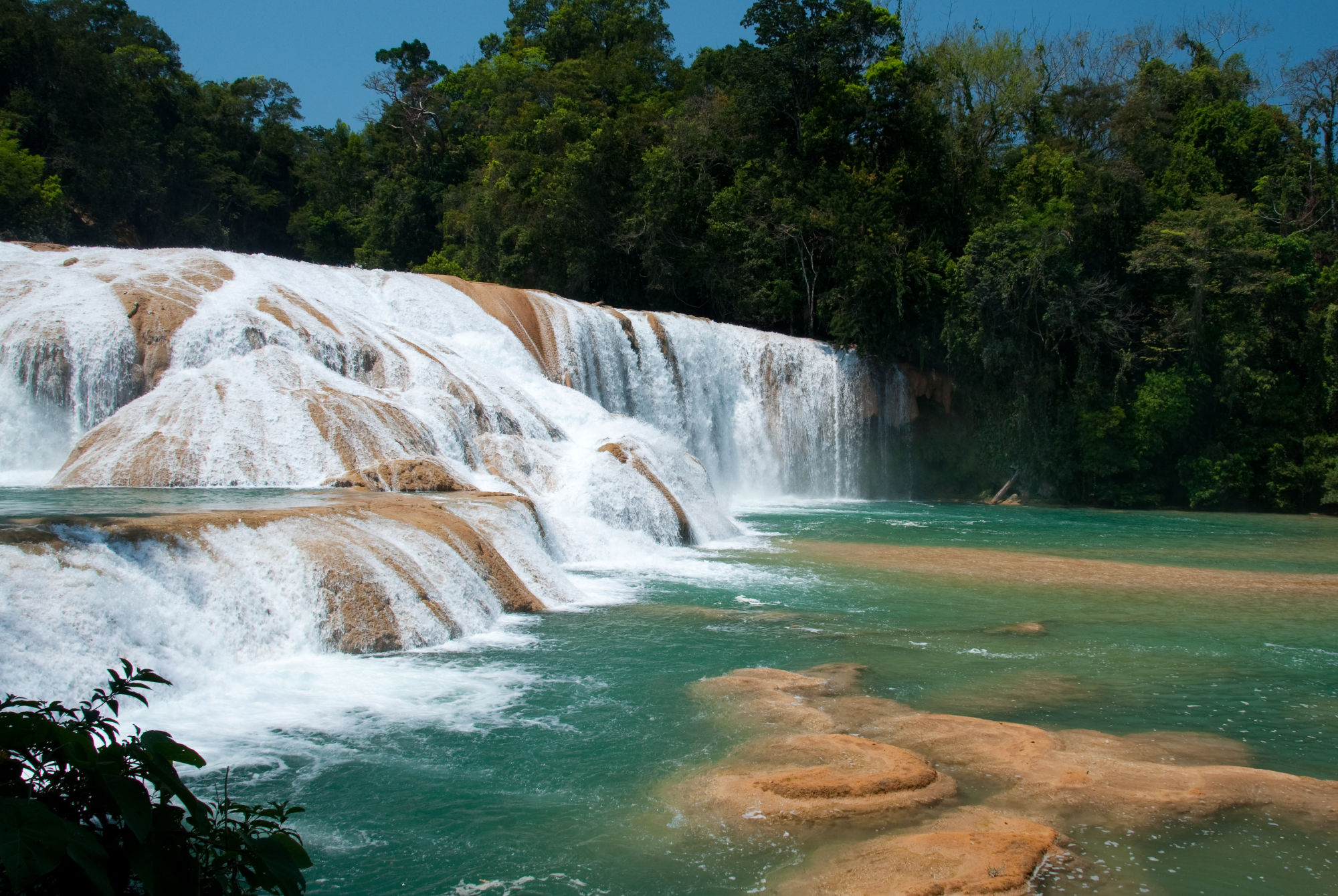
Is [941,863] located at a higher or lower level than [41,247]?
lower

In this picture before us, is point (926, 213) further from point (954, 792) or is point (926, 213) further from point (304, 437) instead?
point (954, 792)

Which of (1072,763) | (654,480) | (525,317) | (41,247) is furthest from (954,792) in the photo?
(41,247)

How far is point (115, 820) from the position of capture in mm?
2361

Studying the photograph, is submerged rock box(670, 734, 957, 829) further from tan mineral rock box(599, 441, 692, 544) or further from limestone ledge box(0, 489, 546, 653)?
tan mineral rock box(599, 441, 692, 544)

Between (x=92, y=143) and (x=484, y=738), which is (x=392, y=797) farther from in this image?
(x=92, y=143)

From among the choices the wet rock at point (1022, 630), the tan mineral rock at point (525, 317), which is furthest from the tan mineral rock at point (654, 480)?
the wet rock at point (1022, 630)

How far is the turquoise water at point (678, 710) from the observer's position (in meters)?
4.77

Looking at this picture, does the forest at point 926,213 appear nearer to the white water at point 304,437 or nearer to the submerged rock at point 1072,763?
the white water at point 304,437

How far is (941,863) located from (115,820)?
3.47m

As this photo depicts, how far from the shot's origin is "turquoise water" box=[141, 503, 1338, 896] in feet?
15.6

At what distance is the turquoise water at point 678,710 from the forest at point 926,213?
14.6 metres

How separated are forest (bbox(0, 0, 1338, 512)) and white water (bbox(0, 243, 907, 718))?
20.5ft

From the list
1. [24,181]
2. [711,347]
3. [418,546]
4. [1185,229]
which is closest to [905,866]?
[418,546]

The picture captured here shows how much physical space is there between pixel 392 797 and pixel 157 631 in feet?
9.56
